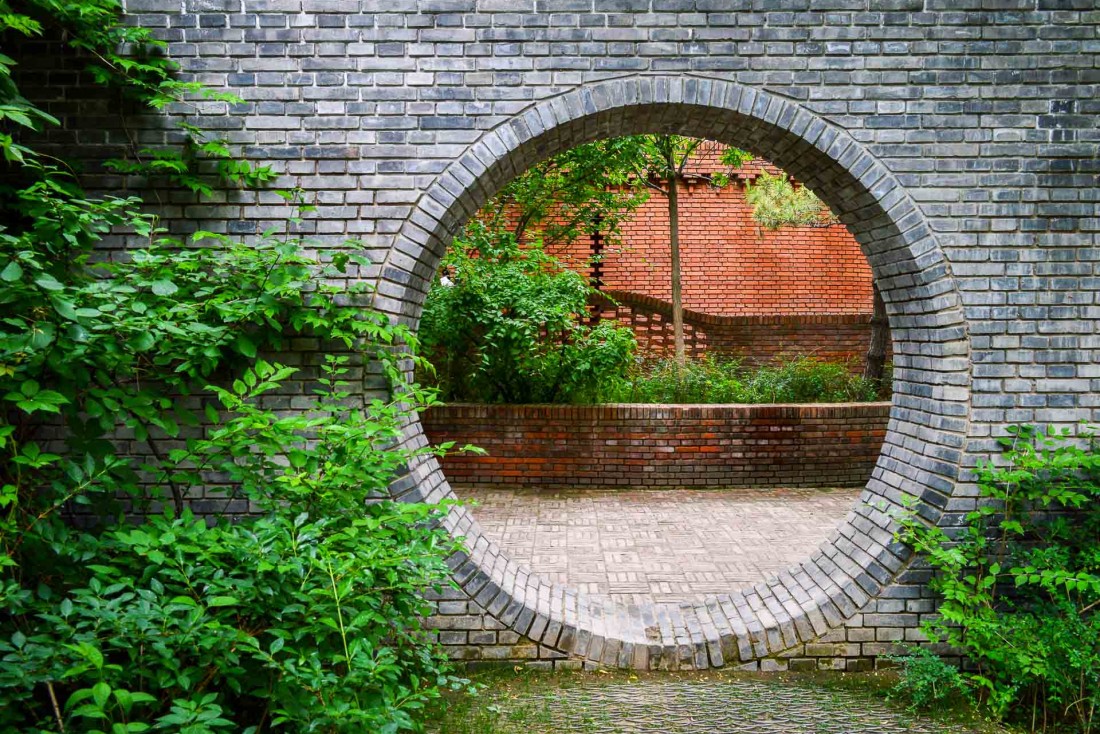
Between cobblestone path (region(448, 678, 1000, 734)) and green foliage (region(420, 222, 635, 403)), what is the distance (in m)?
5.33

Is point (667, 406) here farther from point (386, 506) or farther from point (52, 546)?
point (52, 546)

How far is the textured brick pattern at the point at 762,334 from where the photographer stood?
12750 millimetres

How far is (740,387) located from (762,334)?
154 inches

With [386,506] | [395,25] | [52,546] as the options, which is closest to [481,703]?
[386,506]

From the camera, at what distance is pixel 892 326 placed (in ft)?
13.5

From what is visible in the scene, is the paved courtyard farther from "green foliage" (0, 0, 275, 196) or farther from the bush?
"green foliage" (0, 0, 275, 196)

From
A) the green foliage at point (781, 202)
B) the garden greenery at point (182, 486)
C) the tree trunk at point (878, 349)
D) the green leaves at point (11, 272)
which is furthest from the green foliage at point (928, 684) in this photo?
the green foliage at point (781, 202)

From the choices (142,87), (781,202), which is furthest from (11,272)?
(781,202)

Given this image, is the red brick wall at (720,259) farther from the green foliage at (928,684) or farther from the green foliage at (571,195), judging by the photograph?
the green foliage at (928,684)

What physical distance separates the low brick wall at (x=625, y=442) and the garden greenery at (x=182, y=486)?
15.7 feet

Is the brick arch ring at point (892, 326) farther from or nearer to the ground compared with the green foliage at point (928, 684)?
farther from the ground

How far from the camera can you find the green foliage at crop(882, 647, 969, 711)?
3496 mm

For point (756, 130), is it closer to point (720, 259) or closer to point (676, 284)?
point (676, 284)

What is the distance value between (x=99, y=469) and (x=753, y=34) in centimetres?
384
